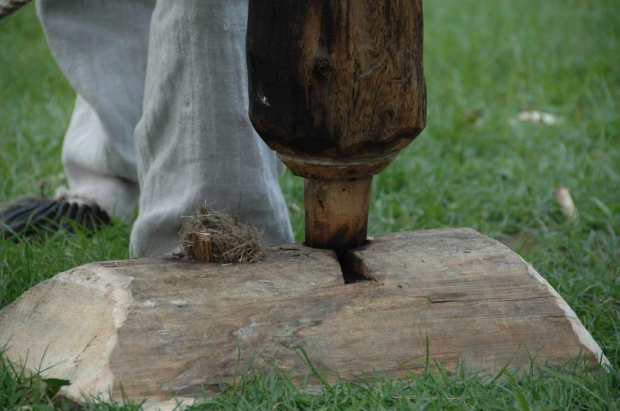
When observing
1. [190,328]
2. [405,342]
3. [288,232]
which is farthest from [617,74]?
[190,328]

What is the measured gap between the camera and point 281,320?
154 cm

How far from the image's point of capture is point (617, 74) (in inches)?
161

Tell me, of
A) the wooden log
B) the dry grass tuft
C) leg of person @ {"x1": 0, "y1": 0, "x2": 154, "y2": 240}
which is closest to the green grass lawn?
the wooden log

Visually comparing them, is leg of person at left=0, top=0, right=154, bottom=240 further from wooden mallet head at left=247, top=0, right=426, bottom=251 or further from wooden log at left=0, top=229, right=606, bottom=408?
wooden mallet head at left=247, top=0, right=426, bottom=251

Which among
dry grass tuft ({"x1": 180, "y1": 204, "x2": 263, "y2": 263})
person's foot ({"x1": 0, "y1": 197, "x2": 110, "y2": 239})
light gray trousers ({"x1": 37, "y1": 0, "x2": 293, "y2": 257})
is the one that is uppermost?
light gray trousers ({"x1": 37, "y1": 0, "x2": 293, "y2": 257})

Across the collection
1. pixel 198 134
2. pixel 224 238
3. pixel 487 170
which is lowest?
pixel 487 170

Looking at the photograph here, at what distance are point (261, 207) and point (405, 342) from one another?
578 millimetres

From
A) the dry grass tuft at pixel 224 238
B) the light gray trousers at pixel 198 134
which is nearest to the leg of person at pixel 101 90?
the light gray trousers at pixel 198 134

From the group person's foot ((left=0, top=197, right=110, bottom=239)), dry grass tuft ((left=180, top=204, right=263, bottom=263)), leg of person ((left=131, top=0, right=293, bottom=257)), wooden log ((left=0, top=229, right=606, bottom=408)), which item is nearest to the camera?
wooden log ((left=0, top=229, right=606, bottom=408))

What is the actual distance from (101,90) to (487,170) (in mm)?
1595

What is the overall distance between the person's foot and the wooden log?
82 cm

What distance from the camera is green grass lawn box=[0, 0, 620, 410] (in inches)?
58.4

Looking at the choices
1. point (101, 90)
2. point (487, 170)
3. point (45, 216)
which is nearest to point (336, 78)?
point (101, 90)

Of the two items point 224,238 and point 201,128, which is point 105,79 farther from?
point 224,238
